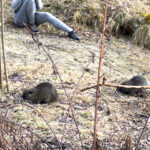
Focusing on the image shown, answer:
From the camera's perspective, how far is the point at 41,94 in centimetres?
414

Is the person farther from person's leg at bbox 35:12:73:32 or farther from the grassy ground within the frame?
the grassy ground

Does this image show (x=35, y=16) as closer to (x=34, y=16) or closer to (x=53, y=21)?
(x=34, y=16)

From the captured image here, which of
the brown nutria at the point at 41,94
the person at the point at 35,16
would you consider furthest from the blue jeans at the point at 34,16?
the brown nutria at the point at 41,94

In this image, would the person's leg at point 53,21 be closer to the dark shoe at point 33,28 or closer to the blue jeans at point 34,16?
the blue jeans at point 34,16

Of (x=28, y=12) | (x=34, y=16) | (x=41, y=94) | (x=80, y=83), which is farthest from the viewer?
(x=34, y=16)

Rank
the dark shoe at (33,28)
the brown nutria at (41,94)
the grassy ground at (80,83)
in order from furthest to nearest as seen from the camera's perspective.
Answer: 1. the dark shoe at (33,28)
2. the brown nutria at (41,94)
3. the grassy ground at (80,83)

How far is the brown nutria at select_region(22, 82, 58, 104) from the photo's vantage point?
4141 millimetres

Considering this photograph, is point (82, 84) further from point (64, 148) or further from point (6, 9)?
point (6, 9)

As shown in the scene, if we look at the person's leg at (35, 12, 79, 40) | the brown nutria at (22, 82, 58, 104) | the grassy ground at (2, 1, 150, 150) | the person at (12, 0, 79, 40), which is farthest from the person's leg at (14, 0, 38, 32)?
the brown nutria at (22, 82, 58, 104)

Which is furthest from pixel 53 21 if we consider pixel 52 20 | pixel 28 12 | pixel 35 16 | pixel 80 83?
pixel 80 83

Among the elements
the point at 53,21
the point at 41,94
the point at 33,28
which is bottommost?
the point at 41,94

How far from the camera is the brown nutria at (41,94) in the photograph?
414 cm

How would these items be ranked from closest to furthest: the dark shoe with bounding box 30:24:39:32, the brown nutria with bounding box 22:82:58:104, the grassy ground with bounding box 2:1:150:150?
the grassy ground with bounding box 2:1:150:150 < the brown nutria with bounding box 22:82:58:104 < the dark shoe with bounding box 30:24:39:32

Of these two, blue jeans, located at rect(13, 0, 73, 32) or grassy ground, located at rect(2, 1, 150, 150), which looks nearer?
grassy ground, located at rect(2, 1, 150, 150)
